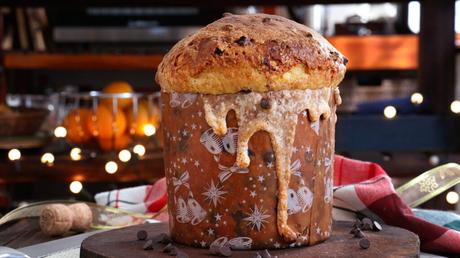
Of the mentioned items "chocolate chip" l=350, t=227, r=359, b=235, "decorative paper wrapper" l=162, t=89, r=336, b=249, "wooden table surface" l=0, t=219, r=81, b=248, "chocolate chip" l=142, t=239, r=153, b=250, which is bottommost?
"wooden table surface" l=0, t=219, r=81, b=248

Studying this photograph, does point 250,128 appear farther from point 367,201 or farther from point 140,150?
point 140,150

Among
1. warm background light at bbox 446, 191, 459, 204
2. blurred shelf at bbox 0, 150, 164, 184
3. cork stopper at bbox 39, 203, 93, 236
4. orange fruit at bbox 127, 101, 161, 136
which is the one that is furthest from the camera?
orange fruit at bbox 127, 101, 161, 136

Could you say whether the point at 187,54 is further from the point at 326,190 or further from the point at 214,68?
the point at 326,190

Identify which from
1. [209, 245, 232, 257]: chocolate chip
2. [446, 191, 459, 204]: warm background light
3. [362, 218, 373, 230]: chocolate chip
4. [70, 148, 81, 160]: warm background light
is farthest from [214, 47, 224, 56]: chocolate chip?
[70, 148, 81, 160]: warm background light

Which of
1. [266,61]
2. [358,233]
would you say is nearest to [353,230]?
[358,233]

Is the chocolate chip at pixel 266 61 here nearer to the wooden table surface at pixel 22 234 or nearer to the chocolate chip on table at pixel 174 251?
the chocolate chip on table at pixel 174 251

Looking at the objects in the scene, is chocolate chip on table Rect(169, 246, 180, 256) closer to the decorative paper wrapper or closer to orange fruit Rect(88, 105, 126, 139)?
the decorative paper wrapper
